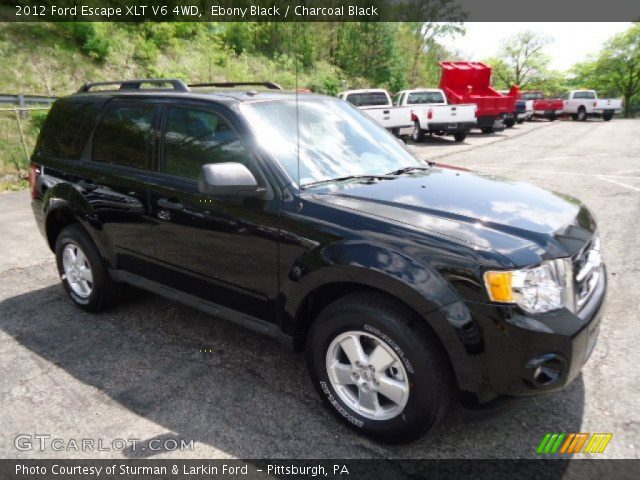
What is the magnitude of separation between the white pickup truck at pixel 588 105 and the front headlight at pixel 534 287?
106ft

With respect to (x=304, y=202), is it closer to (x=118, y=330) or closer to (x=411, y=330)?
(x=411, y=330)

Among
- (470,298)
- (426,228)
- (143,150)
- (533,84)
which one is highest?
(533,84)

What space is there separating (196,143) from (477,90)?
19.1 meters

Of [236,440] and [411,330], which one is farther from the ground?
[411,330]

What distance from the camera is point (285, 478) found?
7.63 ft

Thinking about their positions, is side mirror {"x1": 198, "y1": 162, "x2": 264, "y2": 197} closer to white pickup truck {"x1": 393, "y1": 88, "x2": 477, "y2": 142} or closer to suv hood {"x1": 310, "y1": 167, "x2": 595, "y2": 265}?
suv hood {"x1": 310, "y1": 167, "x2": 595, "y2": 265}

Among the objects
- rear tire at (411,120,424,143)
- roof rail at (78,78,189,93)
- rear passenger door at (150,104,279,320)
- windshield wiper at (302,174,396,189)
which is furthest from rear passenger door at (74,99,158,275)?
rear tire at (411,120,424,143)

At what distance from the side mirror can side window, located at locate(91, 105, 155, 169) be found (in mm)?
1055

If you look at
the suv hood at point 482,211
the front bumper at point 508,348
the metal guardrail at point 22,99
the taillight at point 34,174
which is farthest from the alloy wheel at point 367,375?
the metal guardrail at point 22,99

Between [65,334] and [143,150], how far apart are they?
1.61 meters

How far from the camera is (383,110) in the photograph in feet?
48.7

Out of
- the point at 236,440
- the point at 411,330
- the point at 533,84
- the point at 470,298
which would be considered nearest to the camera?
the point at 470,298

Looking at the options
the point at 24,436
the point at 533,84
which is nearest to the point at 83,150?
the point at 24,436

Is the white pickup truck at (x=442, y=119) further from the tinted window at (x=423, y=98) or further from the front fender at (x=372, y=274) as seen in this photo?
the front fender at (x=372, y=274)
